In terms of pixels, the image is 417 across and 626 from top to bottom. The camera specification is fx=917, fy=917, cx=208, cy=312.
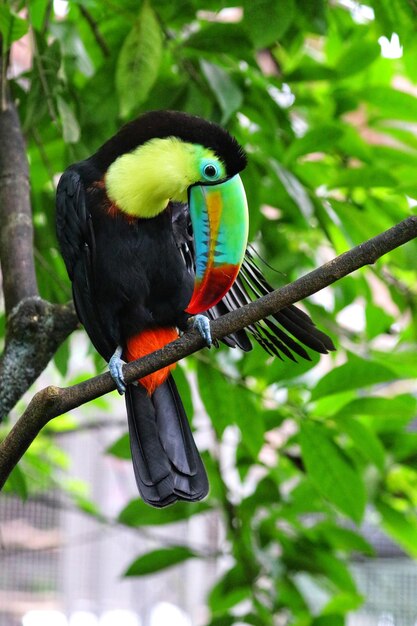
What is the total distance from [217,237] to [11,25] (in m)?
0.50

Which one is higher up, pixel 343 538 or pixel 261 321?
pixel 261 321

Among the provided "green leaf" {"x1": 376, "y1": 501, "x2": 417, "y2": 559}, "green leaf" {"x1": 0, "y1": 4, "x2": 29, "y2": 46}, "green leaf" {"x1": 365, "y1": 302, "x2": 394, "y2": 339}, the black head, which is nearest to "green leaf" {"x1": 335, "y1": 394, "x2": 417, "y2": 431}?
"green leaf" {"x1": 365, "y1": 302, "x2": 394, "y2": 339}

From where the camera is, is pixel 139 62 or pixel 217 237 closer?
pixel 217 237

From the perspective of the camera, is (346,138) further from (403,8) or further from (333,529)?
(333,529)

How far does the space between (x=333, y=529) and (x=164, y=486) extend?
2.72 feet

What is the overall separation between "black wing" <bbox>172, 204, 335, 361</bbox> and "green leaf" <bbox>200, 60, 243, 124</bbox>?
0.20m

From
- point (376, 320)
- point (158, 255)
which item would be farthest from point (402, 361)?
point (158, 255)

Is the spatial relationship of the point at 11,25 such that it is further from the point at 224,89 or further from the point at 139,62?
the point at 224,89

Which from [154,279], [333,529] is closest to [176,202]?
[154,279]

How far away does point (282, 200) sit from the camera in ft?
6.57

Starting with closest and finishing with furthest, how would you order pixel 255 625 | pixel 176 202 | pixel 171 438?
pixel 171 438 < pixel 176 202 < pixel 255 625

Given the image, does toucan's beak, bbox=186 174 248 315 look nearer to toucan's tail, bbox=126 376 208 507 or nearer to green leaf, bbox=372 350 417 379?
toucan's tail, bbox=126 376 208 507

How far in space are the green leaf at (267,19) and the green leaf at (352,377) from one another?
63 centimetres

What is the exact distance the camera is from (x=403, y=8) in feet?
5.63
